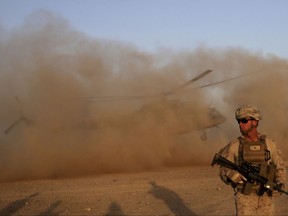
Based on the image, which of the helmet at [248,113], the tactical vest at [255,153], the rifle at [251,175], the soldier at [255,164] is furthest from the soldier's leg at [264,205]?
the helmet at [248,113]

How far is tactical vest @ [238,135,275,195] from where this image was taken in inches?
193

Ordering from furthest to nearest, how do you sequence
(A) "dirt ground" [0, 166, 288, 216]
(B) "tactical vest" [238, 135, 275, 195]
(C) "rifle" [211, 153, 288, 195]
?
(A) "dirt ground" [0, 166, 288, 216], (B) "tactical vest" [238, 135, 275, 195], (C) "rifle" [211, 153, 288, 195]

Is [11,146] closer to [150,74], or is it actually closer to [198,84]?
[150,74]

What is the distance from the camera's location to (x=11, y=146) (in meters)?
21.0

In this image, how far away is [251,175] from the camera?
15.9 feet

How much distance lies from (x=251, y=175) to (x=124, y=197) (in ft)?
23.5

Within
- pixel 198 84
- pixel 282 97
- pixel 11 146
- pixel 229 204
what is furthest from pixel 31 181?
pixel 282 97

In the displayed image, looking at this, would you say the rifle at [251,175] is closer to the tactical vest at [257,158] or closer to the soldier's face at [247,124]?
the tactical vest at [257,158]

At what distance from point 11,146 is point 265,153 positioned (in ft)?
58.0

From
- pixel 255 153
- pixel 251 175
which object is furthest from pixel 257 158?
pixel 251 175

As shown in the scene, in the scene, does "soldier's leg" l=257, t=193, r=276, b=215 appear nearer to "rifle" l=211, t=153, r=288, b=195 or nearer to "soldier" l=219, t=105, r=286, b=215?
"soldier" l=219, t=105, r=286, b=215

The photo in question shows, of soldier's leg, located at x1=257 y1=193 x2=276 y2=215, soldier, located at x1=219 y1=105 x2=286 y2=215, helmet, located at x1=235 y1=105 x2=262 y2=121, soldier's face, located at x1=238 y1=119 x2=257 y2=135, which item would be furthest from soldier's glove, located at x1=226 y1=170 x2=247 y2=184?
helmet, located at x1=235 y1=105 x2=262 y2=121

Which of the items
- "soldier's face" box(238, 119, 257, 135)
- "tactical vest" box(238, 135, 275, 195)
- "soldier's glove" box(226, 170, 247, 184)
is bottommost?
"soldier's glove" box(226, 170, 247, 184)

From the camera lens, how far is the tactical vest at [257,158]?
4.91 meters
